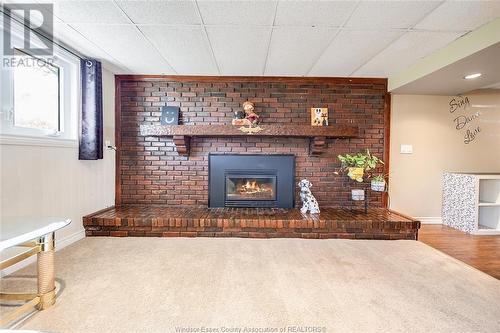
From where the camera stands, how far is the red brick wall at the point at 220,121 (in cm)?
351

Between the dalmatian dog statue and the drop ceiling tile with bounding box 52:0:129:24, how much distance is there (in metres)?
2.57

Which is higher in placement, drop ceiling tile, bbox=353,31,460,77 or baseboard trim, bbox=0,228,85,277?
drop ceiling tile, bbox=353,31,460,77

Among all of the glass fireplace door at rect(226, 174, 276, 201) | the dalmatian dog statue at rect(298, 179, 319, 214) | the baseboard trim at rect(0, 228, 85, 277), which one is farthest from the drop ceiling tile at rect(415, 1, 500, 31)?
the baseboard trim at rect(0, 228, 85, 277)

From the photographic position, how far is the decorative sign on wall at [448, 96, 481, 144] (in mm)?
3672

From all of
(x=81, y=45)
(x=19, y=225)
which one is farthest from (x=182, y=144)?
(x=19, y=225)

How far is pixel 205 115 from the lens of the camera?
3543 mm

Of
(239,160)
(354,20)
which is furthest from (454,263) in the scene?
(239,160)

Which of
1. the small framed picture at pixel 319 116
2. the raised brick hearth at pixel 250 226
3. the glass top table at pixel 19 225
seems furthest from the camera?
the small framed picture at pixel 319 116

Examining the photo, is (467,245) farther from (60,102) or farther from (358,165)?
(60,102)

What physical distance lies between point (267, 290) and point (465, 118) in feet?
12.8

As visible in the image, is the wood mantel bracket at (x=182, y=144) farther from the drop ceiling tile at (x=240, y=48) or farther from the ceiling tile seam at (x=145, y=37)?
the drop ceiling tile at (x=240, y=48)

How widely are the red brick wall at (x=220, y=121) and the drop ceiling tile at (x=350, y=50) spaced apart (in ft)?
1.23

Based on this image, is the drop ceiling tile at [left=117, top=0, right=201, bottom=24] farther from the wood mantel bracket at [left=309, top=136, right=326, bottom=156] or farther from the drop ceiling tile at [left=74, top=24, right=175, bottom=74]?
the wood mantel bracket at [left=309, top=136, right=326, bottom=156]

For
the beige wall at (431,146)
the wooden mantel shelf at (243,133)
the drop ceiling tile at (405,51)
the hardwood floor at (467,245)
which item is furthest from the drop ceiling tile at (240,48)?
the hardwood floor at (467,245)
